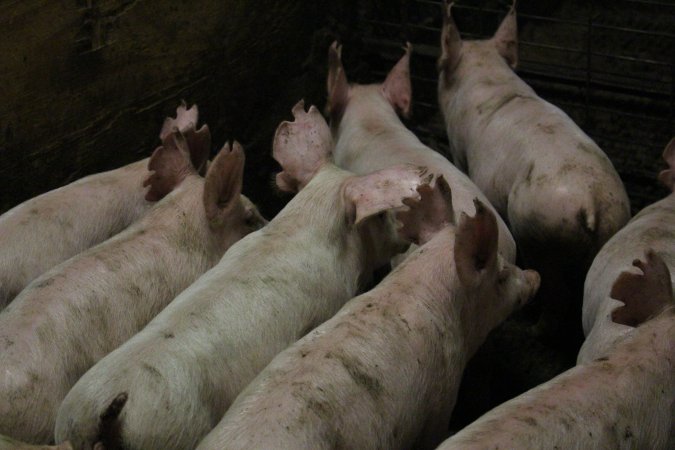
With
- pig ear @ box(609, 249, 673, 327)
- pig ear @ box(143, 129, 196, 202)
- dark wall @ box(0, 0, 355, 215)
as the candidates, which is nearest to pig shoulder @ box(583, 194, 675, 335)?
pig ear @ box(609, 249, 673, 327)

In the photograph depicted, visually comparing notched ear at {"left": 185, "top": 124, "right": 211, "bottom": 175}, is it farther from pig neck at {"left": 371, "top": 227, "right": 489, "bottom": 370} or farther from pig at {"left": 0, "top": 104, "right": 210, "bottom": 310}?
pig neck at {"left": 371, "top": 227, "right": 489, "bottom": 370}

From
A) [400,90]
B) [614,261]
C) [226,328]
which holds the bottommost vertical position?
[614,261]

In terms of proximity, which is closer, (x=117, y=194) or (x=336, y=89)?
(x=117, y=194)

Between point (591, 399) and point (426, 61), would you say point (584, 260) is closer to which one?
point (591, 399)

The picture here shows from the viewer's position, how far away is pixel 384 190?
3.62 m

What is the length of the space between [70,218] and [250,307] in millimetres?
1109

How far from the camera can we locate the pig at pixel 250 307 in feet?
9.79

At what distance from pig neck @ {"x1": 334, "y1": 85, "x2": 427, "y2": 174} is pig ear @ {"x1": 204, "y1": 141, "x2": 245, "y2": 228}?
2.72 feet

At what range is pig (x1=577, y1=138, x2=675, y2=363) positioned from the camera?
3.54 meters

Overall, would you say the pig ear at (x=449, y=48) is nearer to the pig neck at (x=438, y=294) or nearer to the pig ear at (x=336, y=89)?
the pig ear at (x=336, y=89)

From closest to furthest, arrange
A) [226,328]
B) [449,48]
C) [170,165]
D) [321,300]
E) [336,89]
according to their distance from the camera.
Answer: [226,328] < [321,300] < [170,165] < [336,89] < [449,48]

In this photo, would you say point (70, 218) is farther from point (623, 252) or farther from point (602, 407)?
point (602, 407)

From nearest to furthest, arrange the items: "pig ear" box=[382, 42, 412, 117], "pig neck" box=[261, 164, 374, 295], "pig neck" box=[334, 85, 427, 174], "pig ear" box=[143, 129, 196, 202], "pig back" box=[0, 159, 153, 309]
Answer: "pig neck" box=[261, 164, 374, 295] < "pig back" box=[0, 159, 153, 309] < "pig ear" box=[143, 129, 196, 202] < "pig neck" box=[334, 85, 427, 174] < "pig ear" box=[382, 42, 412, 117]

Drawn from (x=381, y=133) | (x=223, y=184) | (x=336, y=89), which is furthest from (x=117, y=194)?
(x=336, y=89)
